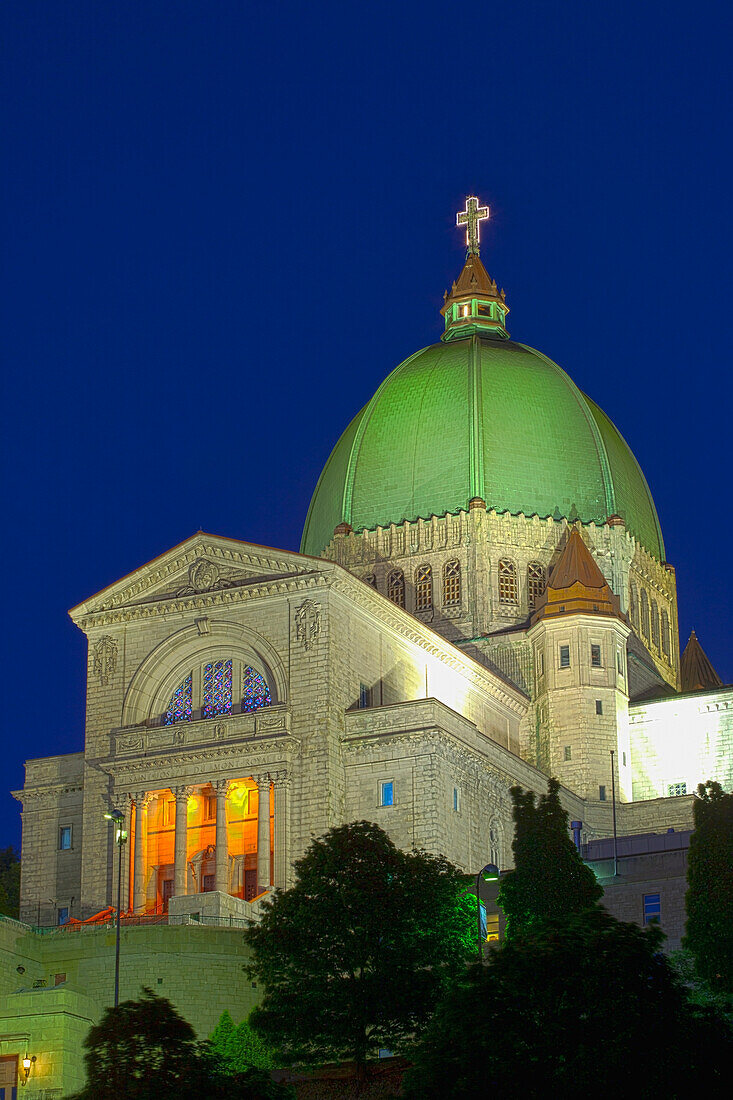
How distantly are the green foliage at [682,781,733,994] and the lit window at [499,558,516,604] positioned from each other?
38.8 m

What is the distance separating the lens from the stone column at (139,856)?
86750mm

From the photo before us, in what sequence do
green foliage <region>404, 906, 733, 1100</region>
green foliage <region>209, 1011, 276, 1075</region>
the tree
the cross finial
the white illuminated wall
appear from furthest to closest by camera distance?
the cross finial < the white illuminated wall < green foliage <region>209, 1011, 276, 1075</region> < the tree < green foliage <region>404, 906, 733, 1100</region>

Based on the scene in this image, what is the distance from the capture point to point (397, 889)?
6750 centimetres

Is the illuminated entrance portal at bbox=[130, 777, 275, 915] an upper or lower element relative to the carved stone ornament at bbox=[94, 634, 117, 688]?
lower

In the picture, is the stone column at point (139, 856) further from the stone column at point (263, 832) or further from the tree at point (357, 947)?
the tree at point (357, 947)

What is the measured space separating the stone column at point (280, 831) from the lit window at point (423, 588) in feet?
76.5

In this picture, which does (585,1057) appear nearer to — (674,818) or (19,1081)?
(19,1081)

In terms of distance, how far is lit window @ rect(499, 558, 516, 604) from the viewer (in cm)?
10694

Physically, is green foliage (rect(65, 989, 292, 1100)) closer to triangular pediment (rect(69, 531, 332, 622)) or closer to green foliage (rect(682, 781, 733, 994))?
green foliage (rect(682, 781, 733, 994))

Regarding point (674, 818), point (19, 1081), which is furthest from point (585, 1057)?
Answer: point (674, 818)

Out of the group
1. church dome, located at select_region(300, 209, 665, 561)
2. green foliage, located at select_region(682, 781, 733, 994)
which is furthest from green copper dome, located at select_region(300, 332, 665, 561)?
green foliage, located at select_region(682, 781, 733, 994)

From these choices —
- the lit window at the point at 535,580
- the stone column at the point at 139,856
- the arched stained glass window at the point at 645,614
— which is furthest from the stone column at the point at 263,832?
the arched stained glass window at the point at 645,614

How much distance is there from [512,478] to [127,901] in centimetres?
3232

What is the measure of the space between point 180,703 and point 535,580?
77.7 ft
